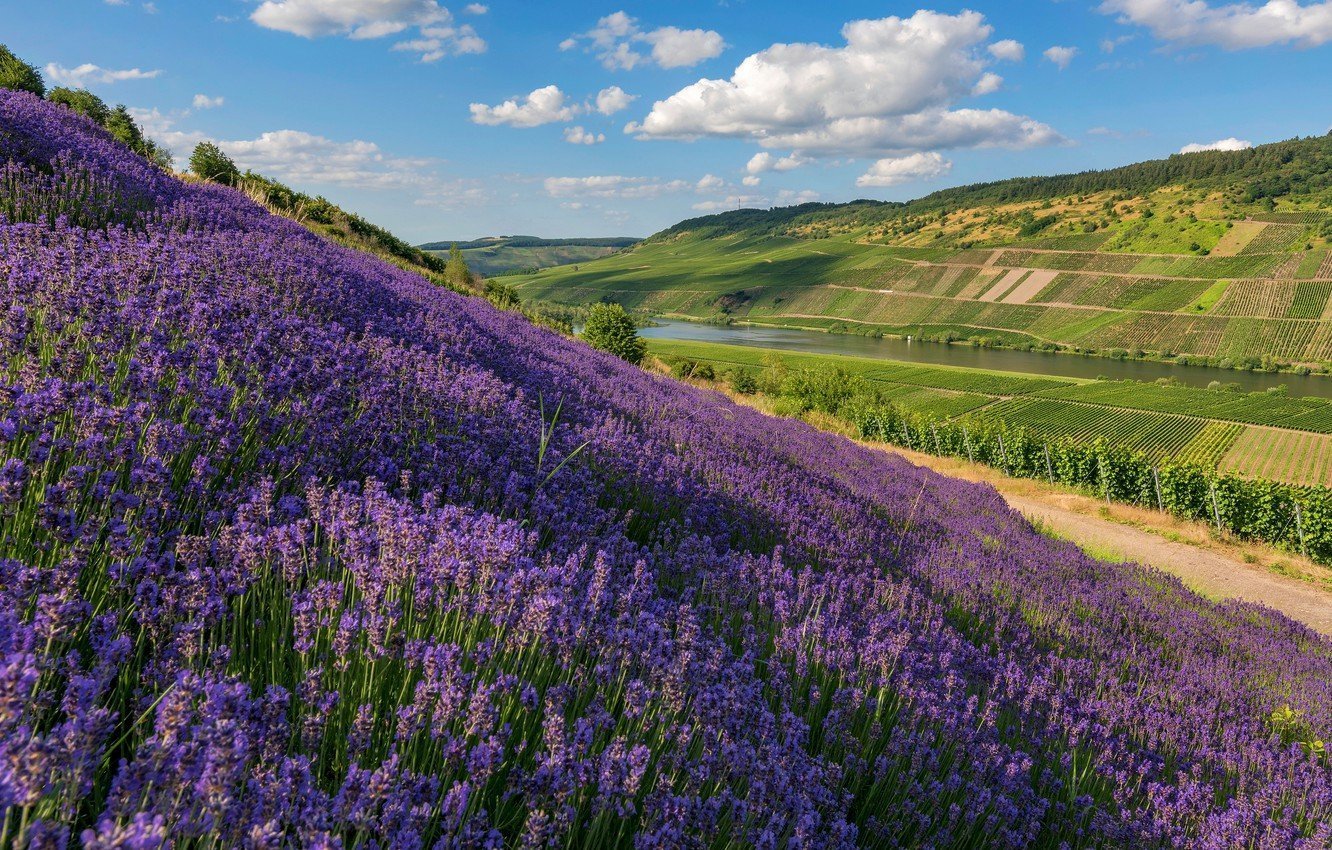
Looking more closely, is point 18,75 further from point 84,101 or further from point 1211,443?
point 1211,443

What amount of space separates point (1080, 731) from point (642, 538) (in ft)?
8.85

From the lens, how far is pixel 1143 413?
6631 centimetres

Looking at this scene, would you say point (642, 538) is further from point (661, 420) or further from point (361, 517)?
point (661, 420)

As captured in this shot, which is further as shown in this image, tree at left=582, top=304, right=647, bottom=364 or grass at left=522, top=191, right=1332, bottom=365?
grass at left=522, top=191, right=1332, bottom=365

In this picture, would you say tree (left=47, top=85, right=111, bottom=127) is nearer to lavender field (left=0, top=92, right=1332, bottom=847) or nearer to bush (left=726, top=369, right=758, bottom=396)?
lavender field (left=0, top=92, right=1332, bottom=847)

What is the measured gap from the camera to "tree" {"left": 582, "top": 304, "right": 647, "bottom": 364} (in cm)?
2978

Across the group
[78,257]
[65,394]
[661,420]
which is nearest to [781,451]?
[661,420]

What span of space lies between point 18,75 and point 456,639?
22.7 meters

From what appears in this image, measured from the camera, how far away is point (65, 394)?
212 centimetres

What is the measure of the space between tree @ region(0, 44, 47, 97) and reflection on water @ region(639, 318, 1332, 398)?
3858 inches

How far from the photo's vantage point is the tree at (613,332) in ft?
97.7

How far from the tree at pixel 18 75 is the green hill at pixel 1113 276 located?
393 ft

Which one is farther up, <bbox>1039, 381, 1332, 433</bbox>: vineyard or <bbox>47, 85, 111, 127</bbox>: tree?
<bbox>47, 85, 111, 127</bbox>: tree

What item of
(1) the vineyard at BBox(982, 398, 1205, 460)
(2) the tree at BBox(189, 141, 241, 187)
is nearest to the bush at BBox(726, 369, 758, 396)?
(1) the vineyard at BBox(982, 398, 1205, 460)
